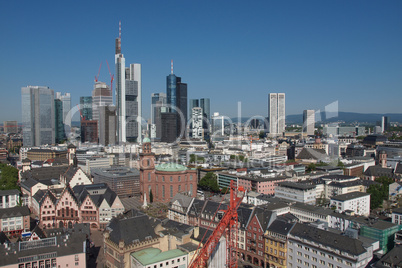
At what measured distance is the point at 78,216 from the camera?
47.2 m

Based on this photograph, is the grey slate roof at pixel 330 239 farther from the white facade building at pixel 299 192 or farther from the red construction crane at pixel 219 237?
the white facade building at pixel 299 192

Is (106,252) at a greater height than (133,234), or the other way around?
(133,234)

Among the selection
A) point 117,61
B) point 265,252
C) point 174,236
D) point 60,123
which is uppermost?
point 117,61

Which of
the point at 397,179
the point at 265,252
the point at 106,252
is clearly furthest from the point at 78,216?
the point at 397,179

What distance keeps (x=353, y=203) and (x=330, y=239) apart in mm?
22628

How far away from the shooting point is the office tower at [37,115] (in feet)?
500

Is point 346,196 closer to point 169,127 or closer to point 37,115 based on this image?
point 169,127

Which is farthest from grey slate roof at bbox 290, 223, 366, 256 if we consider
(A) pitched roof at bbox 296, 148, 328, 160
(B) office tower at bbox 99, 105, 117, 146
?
(B) office tower at bbox 99, 105, 117, 146

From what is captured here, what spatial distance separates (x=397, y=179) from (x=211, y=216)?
49.2m

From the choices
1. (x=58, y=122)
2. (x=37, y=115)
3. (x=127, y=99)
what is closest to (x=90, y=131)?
(x=58, y=122)

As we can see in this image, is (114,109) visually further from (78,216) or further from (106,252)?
(106,252)

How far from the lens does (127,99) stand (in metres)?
181

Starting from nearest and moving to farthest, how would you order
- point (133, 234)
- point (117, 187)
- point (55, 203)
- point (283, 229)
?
point (133, 234) → point (283, 229) → point (55, 203) → point (117, 187)

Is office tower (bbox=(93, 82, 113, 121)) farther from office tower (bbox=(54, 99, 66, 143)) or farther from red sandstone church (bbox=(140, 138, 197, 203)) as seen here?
red sandstone church (bbox=(140, 138, 197, 203))
